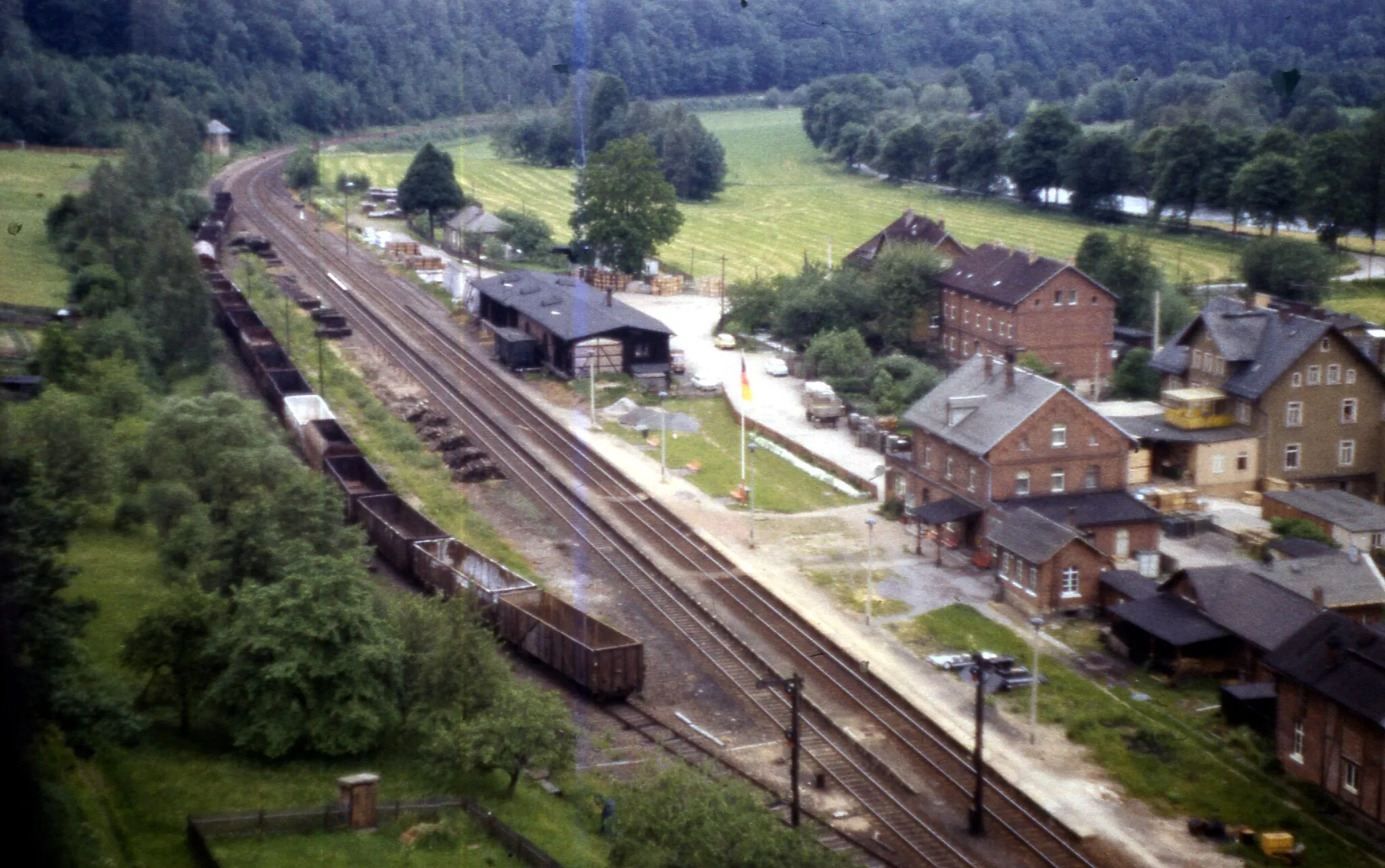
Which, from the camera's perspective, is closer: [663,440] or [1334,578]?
[1334,578]

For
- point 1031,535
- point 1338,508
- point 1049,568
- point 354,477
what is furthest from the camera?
point 354,477

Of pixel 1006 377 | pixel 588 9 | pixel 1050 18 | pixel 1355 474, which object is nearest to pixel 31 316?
pixel 1006 377

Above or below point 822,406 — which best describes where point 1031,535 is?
below

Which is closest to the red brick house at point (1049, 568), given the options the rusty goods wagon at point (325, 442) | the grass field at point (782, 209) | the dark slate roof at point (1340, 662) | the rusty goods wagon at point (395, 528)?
the dark slate roof at point (1340, 662)

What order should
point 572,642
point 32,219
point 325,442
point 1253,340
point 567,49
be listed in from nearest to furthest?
1. point 572,642
2. point 325,442
3. point 1253,340
4. point 32,219
5. point 567,49

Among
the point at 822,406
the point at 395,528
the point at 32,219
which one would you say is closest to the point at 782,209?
the point at 32,219

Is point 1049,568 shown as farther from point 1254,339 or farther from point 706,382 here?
point 706,382

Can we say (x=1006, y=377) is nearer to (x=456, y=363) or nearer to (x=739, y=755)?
(x=739, y=755)

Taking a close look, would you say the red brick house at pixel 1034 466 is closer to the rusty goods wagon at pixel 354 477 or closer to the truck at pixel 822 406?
the truck at pixel 822 406
